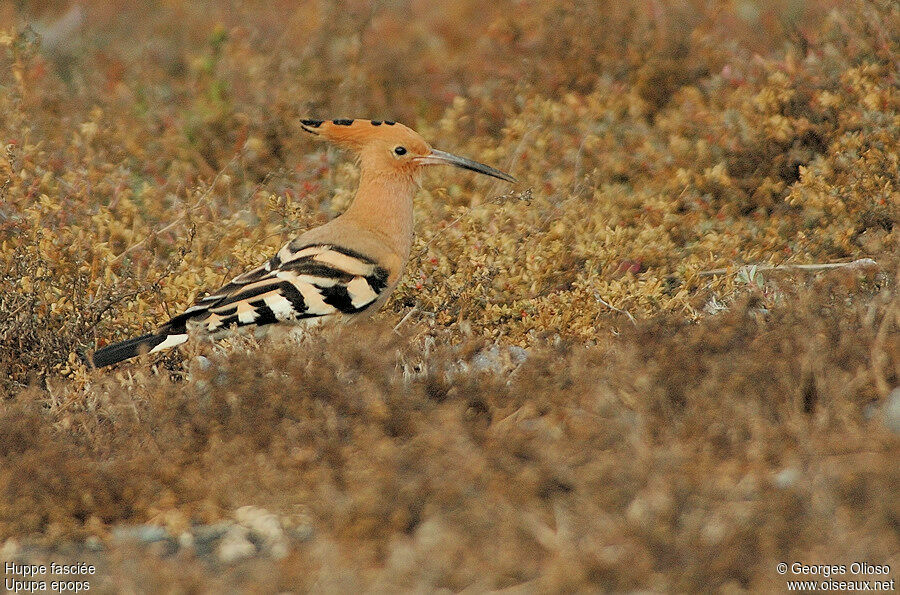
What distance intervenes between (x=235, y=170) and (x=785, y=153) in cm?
276

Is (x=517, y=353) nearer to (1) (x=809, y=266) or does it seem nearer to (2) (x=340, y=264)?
(2) (x=340, y=264)

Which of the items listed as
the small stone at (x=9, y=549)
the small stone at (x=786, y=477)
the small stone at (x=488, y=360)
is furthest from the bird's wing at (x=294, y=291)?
the small stone at (x=786, y=477)

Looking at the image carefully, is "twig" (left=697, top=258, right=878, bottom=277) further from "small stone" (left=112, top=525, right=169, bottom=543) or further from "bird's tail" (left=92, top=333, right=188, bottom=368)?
"small stone" (left=112, top=525, right=169, bottom=543)

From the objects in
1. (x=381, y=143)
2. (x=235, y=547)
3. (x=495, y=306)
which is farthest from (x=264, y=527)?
(x=381, y=143)

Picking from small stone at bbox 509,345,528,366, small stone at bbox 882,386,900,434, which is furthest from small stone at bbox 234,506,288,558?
small stone at bbox 882,386,900,434

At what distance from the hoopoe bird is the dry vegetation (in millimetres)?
137

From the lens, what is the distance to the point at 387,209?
4230mm

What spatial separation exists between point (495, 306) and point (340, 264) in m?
0.60

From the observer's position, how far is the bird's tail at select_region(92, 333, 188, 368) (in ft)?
11.7

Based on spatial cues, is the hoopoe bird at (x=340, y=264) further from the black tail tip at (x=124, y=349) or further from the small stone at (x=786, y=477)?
the small stone at (x=786, y=477)

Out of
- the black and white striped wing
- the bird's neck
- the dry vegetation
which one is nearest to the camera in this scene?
the dry vegetation

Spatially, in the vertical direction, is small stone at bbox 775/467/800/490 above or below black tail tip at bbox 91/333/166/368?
below

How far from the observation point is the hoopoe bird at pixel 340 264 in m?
3.69

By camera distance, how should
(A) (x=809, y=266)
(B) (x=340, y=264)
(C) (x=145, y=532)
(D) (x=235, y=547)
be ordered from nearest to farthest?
1. (D) (x=235, y=547)
2. (C) (x=145, y=532)
3. (B) (x=340, y=264)
4. (A) (x=809, y=266)
